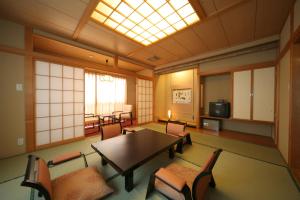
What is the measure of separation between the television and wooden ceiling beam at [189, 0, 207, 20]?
9.25 ft

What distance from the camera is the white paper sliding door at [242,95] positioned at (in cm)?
354

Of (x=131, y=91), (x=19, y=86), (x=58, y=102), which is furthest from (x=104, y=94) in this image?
(x=19, y=86)

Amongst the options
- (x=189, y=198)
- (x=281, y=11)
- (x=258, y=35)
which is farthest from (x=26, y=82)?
(x=258, y=35)

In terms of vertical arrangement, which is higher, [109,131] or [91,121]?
[109,131]

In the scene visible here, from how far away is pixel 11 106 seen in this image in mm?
2502

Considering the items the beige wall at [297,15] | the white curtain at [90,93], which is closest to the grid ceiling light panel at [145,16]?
the beige wall at [297,15]

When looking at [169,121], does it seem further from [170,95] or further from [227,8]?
[170,95]

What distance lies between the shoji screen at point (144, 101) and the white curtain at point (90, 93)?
2118 millimetres

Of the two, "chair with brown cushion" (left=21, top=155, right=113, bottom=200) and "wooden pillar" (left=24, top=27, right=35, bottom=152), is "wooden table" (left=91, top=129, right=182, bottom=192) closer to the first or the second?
"chair with brown cushion" (left=21, top=155, right=113, bottom=200)

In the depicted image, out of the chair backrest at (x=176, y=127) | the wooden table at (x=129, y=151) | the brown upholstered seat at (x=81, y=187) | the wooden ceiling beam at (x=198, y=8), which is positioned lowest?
the brown upholstered seat at (x=81, y=187)

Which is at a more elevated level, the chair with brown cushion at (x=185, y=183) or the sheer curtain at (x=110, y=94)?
the sheer curtain at (x=110, y=94)

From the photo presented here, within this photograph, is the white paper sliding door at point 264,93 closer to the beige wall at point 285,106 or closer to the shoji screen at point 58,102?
the beige wall at point 285,106

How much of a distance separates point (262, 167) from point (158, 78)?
4881 millimetres

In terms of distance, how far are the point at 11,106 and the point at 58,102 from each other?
2.76ft
